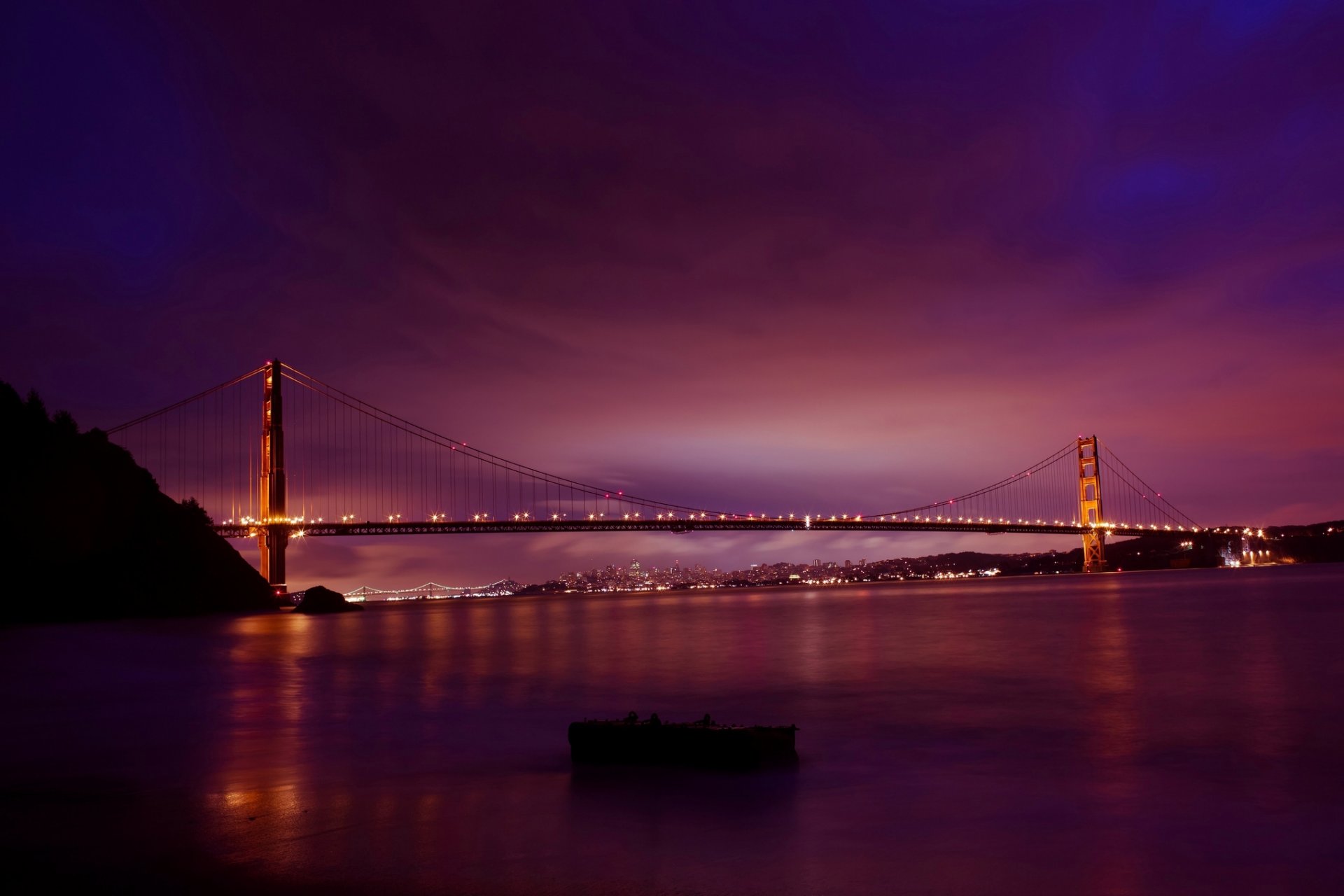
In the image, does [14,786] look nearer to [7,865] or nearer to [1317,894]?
[7,865]

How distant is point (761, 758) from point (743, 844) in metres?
2.46

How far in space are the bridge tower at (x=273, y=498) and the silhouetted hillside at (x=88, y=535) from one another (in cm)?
456

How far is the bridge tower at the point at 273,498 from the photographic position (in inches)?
2574

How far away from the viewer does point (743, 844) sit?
19.5 ft

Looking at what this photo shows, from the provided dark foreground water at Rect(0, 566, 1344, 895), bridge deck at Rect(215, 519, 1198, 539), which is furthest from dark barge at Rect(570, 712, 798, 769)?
bridge deck at Rect(215, 519, 1198, 539)

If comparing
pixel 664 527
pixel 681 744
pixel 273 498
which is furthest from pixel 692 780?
pixel 664 527

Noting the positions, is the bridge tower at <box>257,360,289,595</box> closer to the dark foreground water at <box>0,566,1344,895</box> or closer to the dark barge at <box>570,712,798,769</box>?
the dark foreground water at <box>0,566,1344,895</box>

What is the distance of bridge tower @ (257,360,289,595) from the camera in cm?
6538

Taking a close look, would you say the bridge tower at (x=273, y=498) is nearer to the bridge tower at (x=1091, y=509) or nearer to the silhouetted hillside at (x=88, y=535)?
the silhouetted hillside at (x=88, y=535)

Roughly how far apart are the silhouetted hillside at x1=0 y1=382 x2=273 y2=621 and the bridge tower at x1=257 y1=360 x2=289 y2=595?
179 inches

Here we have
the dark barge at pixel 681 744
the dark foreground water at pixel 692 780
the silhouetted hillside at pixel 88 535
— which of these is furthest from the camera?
the silhouetted hillside at pixel 88 535

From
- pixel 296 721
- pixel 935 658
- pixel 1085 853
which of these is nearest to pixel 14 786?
pixel 296 721

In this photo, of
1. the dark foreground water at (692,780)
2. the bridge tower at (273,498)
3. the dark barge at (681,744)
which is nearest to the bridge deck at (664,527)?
the bridge tower at (273,498)

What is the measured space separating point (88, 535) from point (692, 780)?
172 feet
